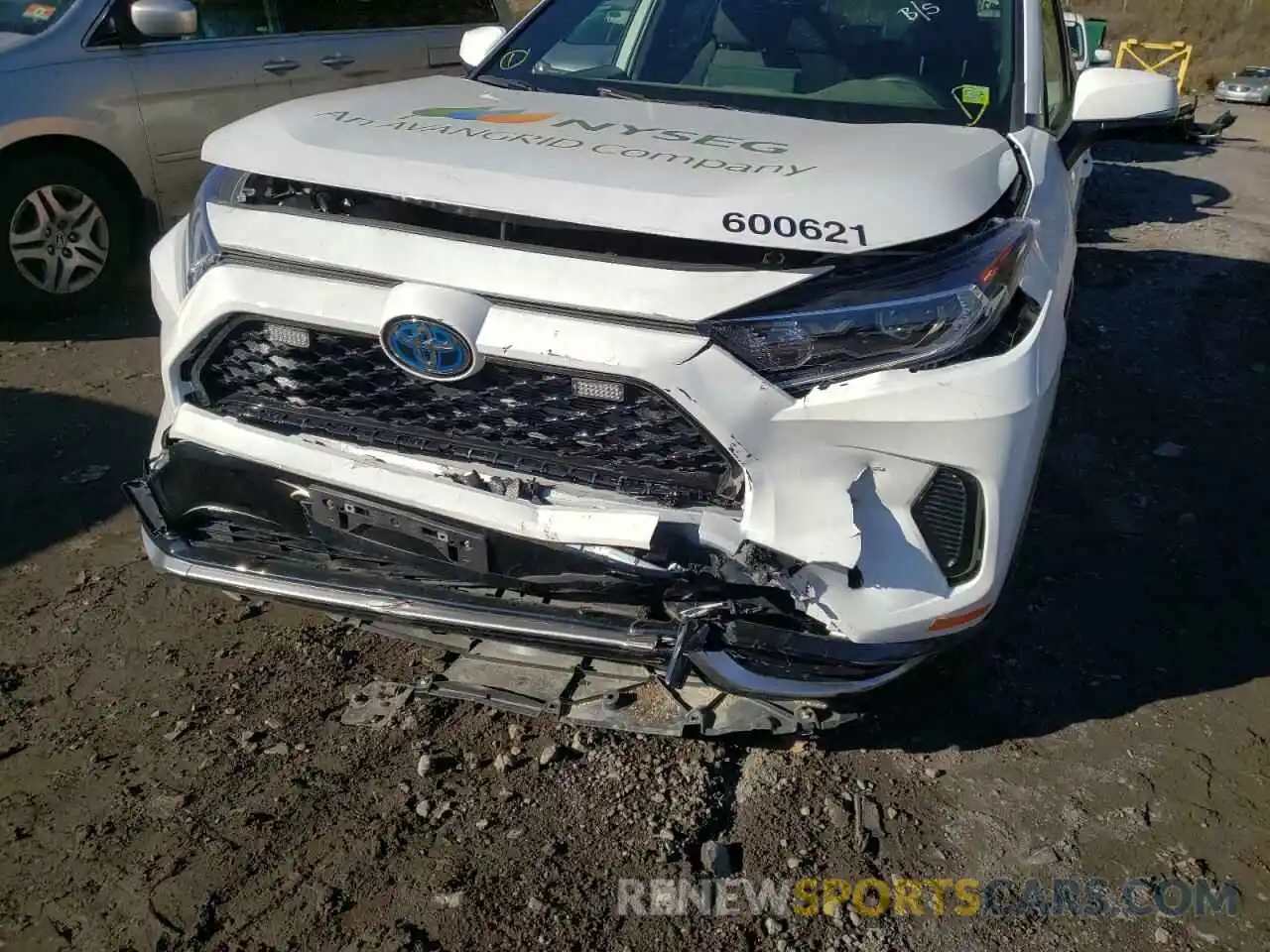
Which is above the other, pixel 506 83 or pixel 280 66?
pixel 506 83

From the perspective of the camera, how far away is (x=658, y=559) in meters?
2.20

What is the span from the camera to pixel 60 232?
17.1 feet

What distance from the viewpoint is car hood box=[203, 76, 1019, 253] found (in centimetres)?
211

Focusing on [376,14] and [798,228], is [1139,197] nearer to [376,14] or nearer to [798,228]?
[376,14]

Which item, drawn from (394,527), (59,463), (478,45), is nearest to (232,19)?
(478,45)

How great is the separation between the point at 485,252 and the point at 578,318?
0.80 ft

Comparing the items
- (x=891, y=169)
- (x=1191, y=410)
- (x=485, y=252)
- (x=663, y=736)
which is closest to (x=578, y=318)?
(x=485, y=252)

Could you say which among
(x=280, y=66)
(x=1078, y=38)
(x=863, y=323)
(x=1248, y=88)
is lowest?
(x=1248, y=88)

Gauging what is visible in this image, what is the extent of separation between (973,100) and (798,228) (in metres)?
1.35

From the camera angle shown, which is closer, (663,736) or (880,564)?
(880,564)

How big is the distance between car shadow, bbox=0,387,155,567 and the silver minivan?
3.28 ft

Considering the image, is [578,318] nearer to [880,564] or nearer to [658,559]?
[658,559]

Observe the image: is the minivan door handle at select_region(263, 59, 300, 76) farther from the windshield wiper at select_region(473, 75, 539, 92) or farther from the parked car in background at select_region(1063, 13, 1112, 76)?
the parked car in background at select_region(1063, 13, 1112, 76)

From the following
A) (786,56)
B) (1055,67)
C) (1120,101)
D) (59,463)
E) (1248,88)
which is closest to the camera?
(1120,101)
